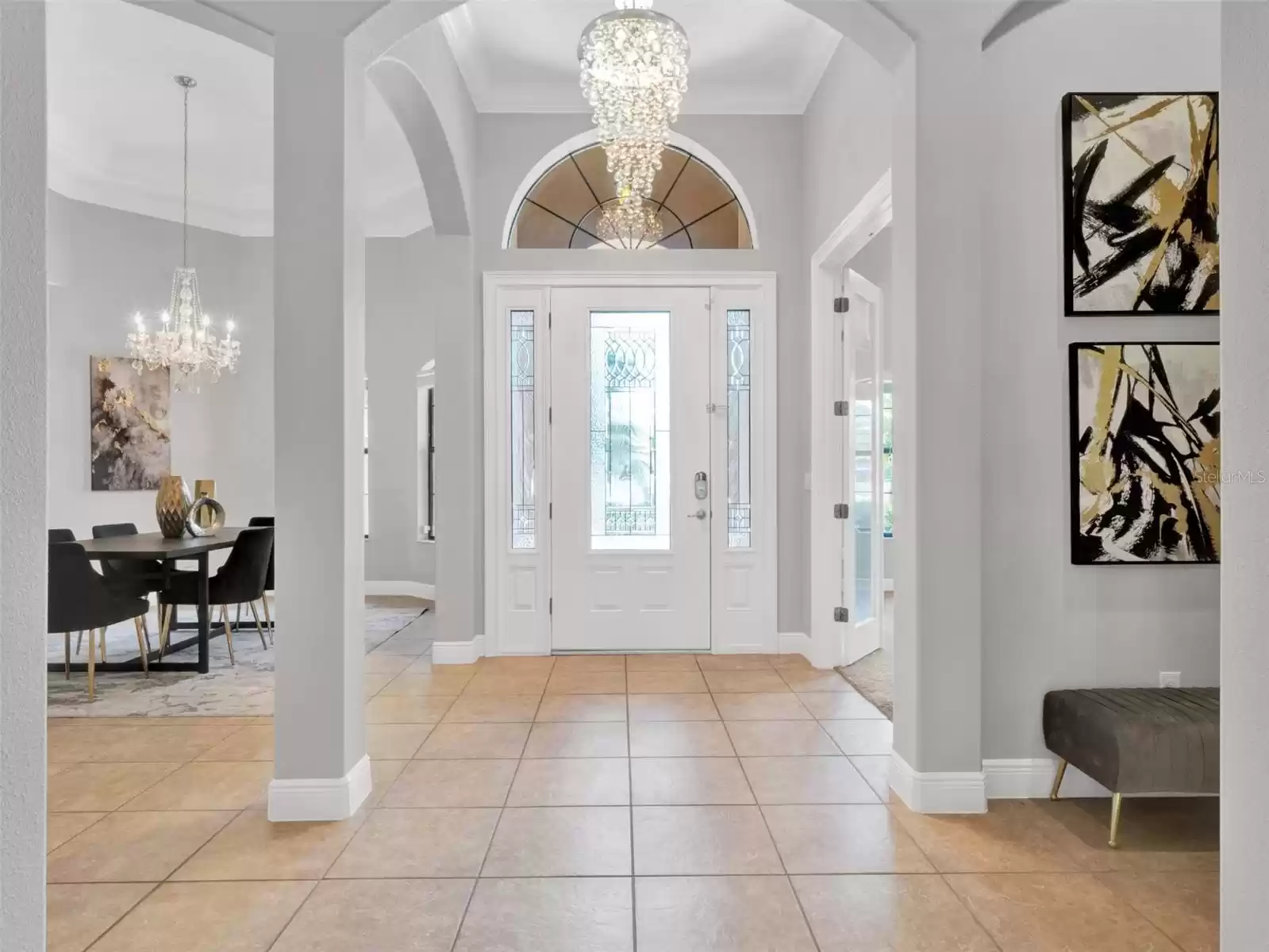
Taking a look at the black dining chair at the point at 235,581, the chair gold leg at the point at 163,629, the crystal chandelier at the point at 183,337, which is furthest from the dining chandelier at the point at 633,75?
the chair gold leg at the point at 163,629

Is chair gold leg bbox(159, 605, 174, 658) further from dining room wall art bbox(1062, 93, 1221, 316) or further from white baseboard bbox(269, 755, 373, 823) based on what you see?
dining room wall art bbox(1062, 93, 1221, 316)

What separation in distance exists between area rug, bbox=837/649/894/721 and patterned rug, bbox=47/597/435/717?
276 centimetres

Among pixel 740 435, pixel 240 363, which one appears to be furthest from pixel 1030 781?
pixel 240 363

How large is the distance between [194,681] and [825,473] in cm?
394

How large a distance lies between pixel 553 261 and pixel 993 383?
2.97 m

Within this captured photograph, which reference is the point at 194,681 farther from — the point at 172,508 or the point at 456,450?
the point at 456,450

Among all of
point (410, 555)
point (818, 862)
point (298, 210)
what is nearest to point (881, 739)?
point (818, 862)

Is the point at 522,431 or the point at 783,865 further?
the point at 522,431

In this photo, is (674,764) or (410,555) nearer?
(674,764)

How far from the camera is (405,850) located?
2.29 meters

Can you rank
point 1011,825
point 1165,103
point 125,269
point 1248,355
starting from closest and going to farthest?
point 1248,355 < point 1011,825 < point 1165,103 < point 125,269

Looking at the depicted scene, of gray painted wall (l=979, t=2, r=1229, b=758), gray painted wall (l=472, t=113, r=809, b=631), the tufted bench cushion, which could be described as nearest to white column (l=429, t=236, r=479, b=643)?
gray painted wall (l=472, t=113, r=809, b=631)

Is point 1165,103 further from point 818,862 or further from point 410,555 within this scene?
point 410,555

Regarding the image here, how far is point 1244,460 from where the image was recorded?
1196 mm
